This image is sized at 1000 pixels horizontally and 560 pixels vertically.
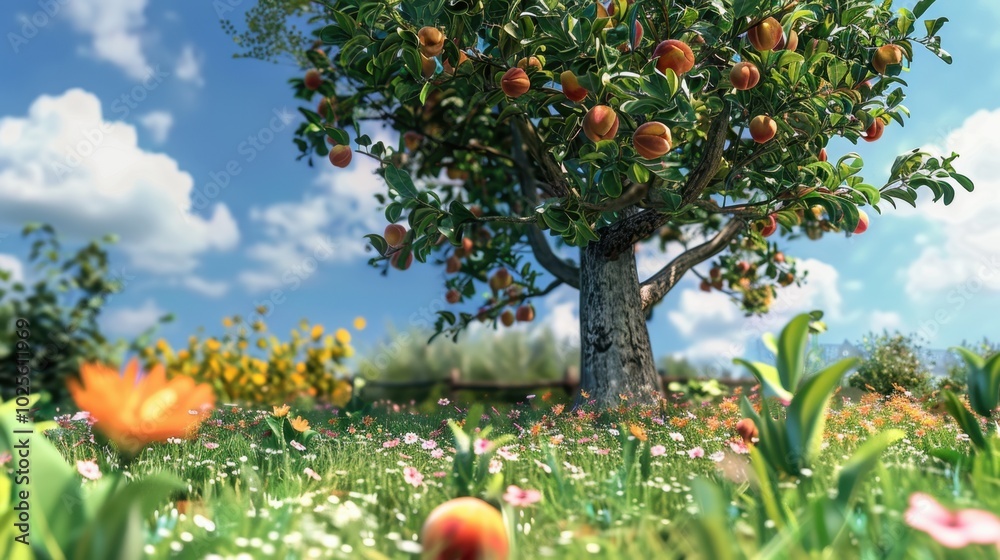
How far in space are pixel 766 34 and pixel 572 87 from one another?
1.23 meters

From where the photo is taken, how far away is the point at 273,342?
10.0m

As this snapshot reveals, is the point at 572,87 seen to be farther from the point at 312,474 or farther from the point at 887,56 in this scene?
the point at 312,474

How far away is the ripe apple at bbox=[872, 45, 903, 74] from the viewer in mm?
4887

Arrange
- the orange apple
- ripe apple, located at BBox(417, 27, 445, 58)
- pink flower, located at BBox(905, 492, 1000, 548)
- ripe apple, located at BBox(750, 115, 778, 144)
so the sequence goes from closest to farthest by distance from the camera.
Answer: pink flower, located at BBox(905, 492, 1000, 548) < the orange apple < ripe apple, located at BBox(417, 27, 445, 58) < ripe apple, located at BBox(750, 115, 778, 144)

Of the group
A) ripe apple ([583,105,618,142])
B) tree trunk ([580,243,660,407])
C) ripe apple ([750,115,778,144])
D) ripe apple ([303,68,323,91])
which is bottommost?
tree trunk ([580,243,660,407])

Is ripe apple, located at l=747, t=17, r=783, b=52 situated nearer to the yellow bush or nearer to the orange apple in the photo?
the orange apple

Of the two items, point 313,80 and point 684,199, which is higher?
point 313,80

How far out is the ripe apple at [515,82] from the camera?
14.1 feet

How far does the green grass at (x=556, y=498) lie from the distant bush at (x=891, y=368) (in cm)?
584

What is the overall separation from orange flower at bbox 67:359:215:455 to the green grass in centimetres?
32

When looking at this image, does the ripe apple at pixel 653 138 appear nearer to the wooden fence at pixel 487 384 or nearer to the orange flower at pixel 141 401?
the orange flower at pixel 141 401

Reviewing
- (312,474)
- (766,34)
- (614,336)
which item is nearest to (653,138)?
(766,34)

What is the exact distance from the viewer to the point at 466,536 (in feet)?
5.93

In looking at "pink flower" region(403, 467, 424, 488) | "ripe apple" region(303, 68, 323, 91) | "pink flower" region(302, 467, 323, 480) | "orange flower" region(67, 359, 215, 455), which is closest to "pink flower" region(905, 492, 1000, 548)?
"pink flower" region(403, 467, 424, 488)
